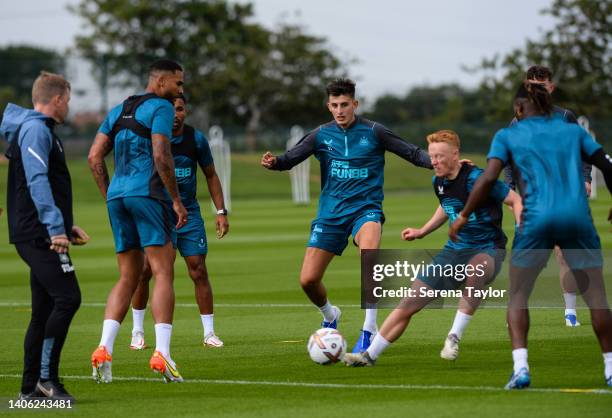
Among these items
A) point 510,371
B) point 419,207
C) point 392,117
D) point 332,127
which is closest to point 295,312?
point 332,127

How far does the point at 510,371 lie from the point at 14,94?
5973 cm

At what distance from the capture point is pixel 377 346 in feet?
32.4

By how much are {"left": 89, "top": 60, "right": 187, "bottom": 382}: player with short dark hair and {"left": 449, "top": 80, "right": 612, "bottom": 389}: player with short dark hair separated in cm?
229

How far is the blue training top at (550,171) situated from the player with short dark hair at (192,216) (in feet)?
12.4

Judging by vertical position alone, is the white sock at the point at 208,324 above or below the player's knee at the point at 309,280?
below

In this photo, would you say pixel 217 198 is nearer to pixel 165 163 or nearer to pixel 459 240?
pixel 165 163

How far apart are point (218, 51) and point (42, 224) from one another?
6552cm

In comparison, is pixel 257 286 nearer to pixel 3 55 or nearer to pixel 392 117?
pixel 3 55

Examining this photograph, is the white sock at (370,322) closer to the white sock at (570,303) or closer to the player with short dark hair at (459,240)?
the player with short dark hair at (459,240)

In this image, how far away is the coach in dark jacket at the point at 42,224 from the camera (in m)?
8.48

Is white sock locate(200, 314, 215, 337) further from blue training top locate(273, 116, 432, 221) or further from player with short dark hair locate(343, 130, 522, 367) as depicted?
player with short dark hair locate(343, 130, 522, 367)

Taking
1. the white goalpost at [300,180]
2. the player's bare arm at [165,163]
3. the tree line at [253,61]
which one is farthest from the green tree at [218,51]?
the player's bare arm at [165,163]

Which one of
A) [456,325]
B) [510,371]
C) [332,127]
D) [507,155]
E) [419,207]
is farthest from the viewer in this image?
[419,207]

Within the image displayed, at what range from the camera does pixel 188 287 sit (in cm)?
1783
